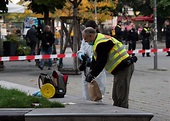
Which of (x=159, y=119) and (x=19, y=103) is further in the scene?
(x=159, y=119)

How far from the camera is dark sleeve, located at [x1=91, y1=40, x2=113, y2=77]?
26.6 ft

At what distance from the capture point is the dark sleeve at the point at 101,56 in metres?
8.11

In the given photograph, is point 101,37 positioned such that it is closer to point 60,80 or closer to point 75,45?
point 60,80

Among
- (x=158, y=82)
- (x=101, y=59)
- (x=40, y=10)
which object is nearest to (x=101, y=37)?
(x=101, y=59)

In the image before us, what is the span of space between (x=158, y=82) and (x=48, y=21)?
26.0 ft

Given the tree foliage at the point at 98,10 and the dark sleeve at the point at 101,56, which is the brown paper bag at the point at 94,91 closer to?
the dark sleeve at the point at 101,56

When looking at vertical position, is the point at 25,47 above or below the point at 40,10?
below

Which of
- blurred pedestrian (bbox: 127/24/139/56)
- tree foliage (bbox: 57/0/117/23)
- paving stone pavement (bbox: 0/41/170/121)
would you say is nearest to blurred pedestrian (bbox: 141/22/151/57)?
blurred pedestrian (bbox: 127/24/139/56)

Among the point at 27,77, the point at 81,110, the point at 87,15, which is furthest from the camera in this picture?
the point at 87,15

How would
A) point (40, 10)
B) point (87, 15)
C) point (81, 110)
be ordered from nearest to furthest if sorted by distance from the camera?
point (81, 110) < point (40, 10) < point (87, 15)

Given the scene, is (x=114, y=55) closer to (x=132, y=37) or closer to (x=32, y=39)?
(x=32, y=39)

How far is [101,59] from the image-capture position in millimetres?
8102

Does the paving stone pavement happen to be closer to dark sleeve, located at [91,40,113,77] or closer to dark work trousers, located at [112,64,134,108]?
dark work trousers, located at [112,64,134,108]

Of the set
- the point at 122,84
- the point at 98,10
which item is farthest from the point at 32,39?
the point at 98,10
